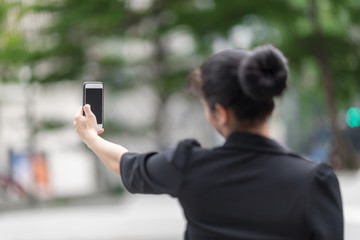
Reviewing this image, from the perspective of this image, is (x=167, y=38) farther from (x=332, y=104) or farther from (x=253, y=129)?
(x=253, y=129)

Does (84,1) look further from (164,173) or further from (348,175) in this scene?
(164,173)

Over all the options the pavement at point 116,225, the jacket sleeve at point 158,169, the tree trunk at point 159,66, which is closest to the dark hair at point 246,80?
the jacket sleeve at point 158,169

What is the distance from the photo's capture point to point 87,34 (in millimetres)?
12508

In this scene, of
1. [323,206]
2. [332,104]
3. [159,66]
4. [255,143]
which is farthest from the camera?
[159,66]

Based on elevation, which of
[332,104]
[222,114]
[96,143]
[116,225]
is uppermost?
[222,114]

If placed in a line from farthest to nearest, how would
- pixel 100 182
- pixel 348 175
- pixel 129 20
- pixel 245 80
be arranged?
pixel 100 182
pixel 129 20
pixel 348 175
pixel 245 80

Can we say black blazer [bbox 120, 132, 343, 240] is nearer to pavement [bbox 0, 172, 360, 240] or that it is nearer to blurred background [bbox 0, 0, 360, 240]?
blurred background [bbox 0, 0, 360, 240]

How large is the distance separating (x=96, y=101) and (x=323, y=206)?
0.83 meters

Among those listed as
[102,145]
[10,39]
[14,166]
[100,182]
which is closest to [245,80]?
[102,145]

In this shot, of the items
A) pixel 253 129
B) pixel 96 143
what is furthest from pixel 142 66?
pixel 253 129

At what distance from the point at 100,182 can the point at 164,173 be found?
19538 millimetres

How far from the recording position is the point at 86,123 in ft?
6.63

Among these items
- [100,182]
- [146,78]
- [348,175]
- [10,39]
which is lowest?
[100,182]

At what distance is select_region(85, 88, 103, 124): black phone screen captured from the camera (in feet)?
6.75
